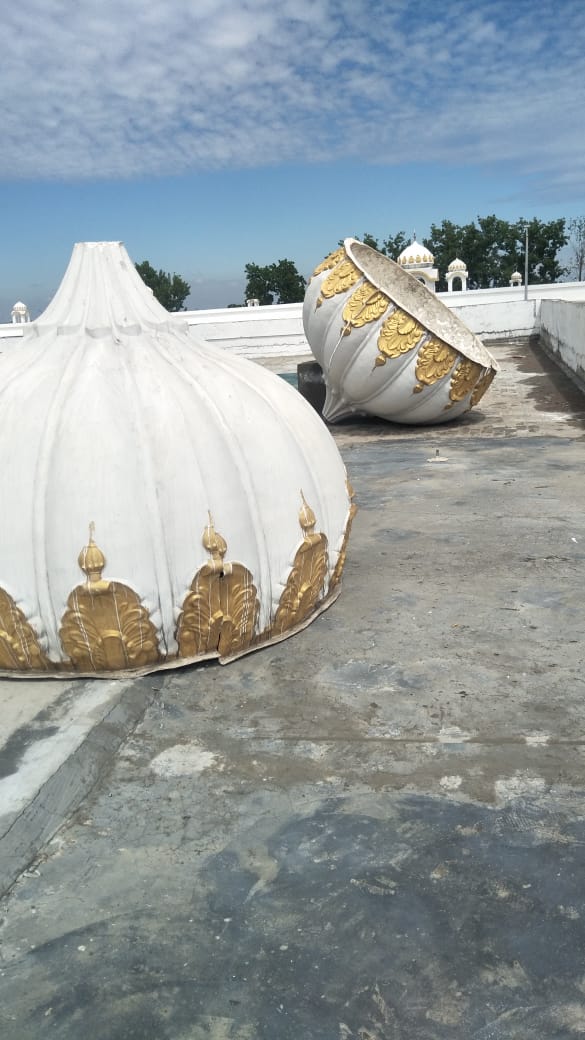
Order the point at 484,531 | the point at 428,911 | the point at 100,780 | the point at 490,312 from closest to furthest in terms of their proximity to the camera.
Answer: the point at 428,911, the point at 100,780, the point at 484,531, the point at 490,312

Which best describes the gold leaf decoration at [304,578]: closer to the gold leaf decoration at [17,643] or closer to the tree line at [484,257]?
the gold leaf decoration at [17,643]

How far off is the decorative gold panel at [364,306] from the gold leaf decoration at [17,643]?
778 cm

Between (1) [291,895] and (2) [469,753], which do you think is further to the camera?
(2) [469,753]

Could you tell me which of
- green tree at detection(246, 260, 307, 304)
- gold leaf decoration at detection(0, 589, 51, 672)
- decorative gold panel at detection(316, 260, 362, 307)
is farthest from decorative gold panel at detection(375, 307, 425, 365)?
green tree at detection(246, 260, 307, 304)

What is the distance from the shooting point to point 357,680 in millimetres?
4242

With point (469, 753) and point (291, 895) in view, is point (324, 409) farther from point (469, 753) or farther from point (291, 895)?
point (291, 895)

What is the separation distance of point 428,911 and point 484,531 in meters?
4.28

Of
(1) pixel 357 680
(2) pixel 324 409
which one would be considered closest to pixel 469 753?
(1) pixel 357 680

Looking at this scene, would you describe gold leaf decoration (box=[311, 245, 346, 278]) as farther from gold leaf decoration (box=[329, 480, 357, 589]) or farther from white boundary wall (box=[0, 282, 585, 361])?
white boundary wall (box=[0, 282, 585, 361])

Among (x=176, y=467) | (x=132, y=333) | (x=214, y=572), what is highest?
(x=132, y=333)

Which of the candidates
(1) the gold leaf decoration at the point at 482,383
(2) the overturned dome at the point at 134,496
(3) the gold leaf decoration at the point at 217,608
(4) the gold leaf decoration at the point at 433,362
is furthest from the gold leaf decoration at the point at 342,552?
(1) the gold leaf decoration at the point at 482,383

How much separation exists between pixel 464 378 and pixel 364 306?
1631 mm

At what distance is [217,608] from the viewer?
13.8 feet

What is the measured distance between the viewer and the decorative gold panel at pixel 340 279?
438 inches
